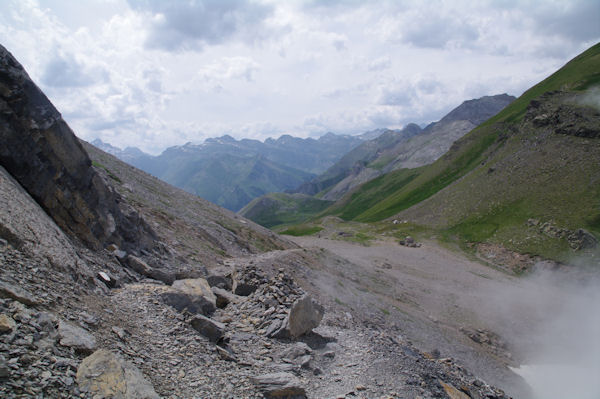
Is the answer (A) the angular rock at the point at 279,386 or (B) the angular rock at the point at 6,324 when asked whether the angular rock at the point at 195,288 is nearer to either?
(A) the angular rock at the point at 279,386

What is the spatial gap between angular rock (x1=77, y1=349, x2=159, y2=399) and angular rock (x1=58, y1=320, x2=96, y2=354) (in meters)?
0.40

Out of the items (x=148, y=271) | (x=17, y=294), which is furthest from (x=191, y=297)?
(x=17, y=294)

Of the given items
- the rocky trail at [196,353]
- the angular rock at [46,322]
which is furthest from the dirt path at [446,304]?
the angular rock at [46,322]

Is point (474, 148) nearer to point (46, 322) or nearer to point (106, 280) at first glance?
point (106, 280)

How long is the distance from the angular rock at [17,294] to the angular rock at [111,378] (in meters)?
2.59

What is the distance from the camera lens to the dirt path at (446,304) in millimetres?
32094

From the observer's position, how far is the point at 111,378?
29.2 feet

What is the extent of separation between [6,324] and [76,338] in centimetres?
191

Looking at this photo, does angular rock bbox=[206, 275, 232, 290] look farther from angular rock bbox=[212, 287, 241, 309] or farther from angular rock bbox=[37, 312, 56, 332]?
angular rock bbox=[37, 312, 56, 332]

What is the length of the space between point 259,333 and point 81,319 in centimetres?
828

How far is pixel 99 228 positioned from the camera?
62.8 feet

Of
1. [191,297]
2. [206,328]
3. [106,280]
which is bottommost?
[206,328]

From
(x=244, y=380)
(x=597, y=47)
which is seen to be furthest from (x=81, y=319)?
(x=597, y=47)

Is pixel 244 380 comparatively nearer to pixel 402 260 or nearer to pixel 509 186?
pixel 402 260
